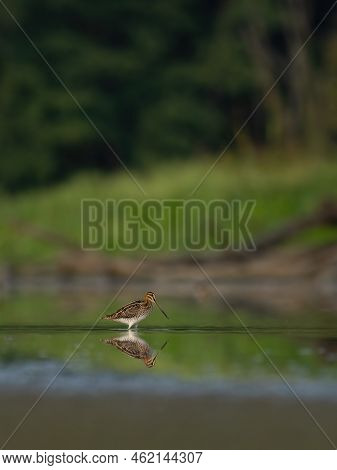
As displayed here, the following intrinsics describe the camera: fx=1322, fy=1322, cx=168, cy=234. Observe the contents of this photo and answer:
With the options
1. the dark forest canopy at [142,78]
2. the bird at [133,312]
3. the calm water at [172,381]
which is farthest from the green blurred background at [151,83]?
the bird at [133,312]

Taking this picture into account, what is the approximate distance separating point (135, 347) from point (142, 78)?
18.7 meters

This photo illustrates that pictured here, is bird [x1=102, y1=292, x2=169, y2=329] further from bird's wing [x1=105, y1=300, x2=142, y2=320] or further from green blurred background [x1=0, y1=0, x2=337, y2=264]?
green blurred background [x1=0, y1=0, x2=337, y2=264]

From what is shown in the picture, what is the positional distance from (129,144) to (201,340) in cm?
1759

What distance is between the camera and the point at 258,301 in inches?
538

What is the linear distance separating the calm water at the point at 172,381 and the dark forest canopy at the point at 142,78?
588 inches

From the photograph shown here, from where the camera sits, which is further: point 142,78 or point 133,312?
point 142,78

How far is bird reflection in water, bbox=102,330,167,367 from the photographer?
904 centimetres

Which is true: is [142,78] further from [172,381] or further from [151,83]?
[172,381]

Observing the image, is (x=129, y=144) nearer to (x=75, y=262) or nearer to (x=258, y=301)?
(x=75, y=262)

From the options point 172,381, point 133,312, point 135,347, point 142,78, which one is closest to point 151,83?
point 142,78

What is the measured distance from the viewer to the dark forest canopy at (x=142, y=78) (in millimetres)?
26391

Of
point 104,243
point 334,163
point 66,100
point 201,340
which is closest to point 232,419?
point 201,340

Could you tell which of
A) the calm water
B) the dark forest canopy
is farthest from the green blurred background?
the calm water

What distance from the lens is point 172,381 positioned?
28.2ft
